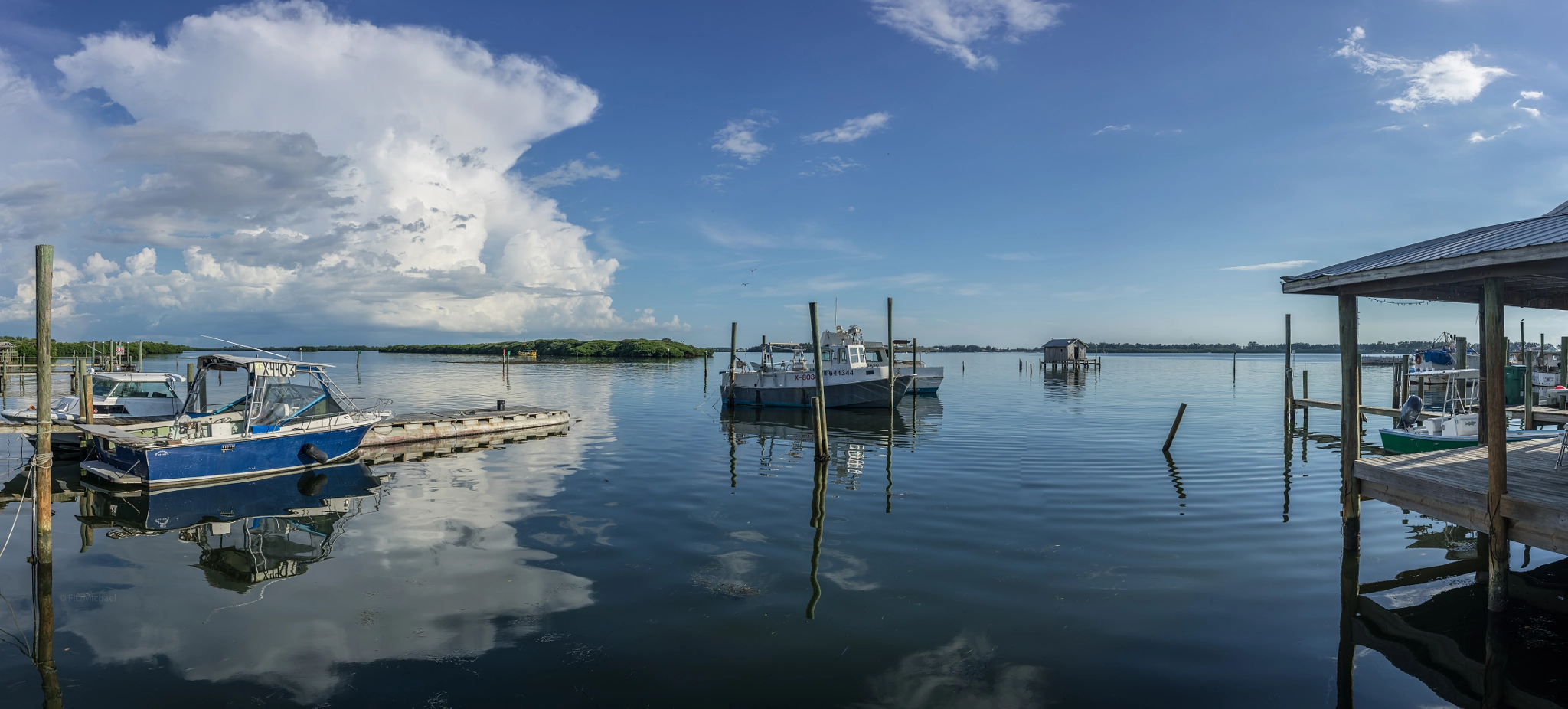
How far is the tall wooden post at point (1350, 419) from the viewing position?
976cm

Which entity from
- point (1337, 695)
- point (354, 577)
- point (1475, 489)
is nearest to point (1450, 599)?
point (1475, 489)

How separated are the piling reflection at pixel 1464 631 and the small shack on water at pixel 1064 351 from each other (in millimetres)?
69644

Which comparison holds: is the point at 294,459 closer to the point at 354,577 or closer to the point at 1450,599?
the point at 354,577

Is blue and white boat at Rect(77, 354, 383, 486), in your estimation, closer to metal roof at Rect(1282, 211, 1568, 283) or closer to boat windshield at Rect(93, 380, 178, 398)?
boat windshield at Rect(93, 380, 178, 398)

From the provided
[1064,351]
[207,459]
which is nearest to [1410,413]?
[207,459]

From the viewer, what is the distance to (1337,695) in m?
6.31

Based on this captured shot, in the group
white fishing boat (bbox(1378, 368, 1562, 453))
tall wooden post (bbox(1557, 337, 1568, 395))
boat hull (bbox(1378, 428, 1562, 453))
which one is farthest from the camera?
tall wooden post (bbox(1557, 337, 1568, 395))

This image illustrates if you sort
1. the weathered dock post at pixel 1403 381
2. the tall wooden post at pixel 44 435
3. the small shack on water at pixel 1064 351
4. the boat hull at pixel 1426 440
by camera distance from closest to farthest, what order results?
the tall wooden post at pixel 44 435, the boat hull at pixel 1426 440, the weathered dock post at pixel 1403 381, the small shack on water at pixel 1064 351

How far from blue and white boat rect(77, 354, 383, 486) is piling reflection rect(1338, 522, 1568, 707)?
2007cm

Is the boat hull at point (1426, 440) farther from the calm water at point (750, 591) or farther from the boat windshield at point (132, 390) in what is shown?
the boat windshield at point (132, 390)

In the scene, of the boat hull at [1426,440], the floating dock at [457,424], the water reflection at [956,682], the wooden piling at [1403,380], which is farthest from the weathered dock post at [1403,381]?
the floating dock at [457,424]

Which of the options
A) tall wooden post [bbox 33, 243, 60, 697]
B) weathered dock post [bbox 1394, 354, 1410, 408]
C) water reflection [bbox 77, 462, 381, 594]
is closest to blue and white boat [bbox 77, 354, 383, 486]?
water reflection [bbox 77, 462, 381, 594]

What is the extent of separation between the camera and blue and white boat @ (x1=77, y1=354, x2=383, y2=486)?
15.0 metres

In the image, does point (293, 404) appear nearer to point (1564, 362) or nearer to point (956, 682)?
point (956, 682)
